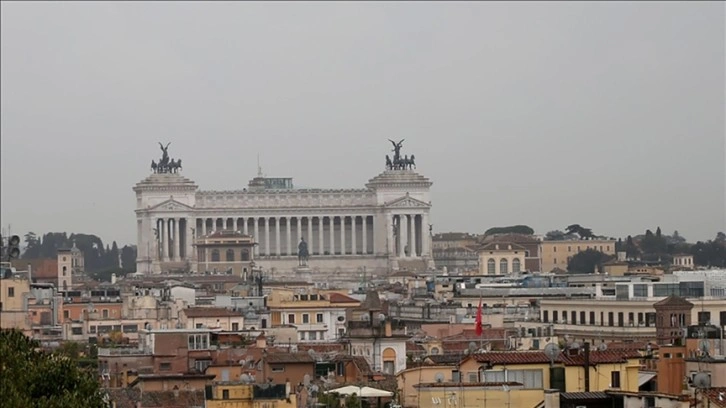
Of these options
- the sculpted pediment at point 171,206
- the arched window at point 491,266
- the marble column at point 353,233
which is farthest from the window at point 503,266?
the sculpted pediment at point 171,206

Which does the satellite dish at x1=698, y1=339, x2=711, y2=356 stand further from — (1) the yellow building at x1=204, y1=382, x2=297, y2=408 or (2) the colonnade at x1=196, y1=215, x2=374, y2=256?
(2) the colonnade at x1=196, y1=215, x2=374, y2=256

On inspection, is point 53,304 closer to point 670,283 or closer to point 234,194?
point 670,283

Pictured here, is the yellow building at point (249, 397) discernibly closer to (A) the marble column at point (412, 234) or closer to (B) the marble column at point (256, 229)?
(B) the marble column at point (256, 229)

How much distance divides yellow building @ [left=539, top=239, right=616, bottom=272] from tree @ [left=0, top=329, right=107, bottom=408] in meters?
125

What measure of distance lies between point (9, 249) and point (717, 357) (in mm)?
8066

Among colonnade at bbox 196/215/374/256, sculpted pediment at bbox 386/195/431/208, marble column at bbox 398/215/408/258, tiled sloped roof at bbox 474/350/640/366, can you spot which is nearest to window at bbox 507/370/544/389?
tiled sloped roof at bbox 474/350/640/366

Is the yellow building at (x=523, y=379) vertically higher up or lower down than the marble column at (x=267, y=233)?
lower down

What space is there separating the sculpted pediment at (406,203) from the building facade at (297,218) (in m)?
0.06

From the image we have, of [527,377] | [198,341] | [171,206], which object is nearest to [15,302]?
[198,341]

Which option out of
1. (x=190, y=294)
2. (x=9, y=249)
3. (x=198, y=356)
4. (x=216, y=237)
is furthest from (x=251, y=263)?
(x=9, y=249)

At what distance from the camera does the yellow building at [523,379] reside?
28.0 meters

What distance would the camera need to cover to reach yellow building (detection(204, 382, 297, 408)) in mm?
30906

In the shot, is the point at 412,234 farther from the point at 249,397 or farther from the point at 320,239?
the point at 249,397

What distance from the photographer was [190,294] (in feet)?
310
